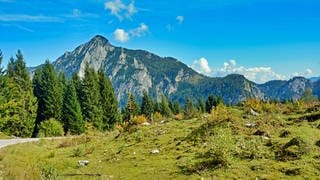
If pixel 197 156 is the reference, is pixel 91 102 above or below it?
above

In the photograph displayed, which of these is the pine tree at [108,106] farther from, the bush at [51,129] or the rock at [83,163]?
the rock at [83,163]

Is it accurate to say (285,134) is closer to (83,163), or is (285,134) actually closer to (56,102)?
(83,163)

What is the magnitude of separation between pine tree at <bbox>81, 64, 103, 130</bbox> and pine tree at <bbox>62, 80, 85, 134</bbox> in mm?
2778

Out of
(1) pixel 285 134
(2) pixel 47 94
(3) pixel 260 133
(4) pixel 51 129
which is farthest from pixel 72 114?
(1) pixel 285 134

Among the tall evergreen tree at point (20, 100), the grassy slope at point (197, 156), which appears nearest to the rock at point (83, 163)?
the grassy slope at point (197, 156)

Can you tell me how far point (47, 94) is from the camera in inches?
2805

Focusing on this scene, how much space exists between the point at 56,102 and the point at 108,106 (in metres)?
10.5

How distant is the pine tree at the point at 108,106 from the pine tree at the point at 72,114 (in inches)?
292

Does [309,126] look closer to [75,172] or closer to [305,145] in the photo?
[305,145]

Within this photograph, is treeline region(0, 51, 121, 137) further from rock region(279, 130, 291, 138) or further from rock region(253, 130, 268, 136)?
rock region(279, 130, 291, 138)

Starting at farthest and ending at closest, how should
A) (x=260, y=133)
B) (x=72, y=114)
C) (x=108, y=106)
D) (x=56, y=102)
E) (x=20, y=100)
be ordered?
(x=108, y=106)
(x=56, y=102)
(x=72, y=114)
(x=20, y=100)
(x=260, y=133)

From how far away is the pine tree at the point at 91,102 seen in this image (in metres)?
71.4

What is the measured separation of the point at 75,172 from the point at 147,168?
320 centimetres

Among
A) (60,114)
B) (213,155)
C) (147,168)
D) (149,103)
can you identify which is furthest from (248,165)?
(149,103)
